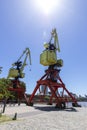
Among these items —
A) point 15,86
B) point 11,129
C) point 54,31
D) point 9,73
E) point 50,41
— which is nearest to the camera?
point 11,129

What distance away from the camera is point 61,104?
164 feet

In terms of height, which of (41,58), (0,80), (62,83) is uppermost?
(41,58)

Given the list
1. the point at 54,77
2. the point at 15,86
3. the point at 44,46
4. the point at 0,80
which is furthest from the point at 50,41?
the point at 0,80

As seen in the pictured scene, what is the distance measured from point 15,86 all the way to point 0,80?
53217mm

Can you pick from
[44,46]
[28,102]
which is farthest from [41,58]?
[28,102]

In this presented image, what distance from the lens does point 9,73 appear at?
80.1 m

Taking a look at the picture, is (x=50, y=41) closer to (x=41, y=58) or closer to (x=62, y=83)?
(x=41, y=58)

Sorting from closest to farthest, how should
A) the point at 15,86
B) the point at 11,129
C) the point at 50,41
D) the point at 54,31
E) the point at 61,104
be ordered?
the point at 11,129
the point at 61,104
the point at 50,41
the point at 54,31
the point at 15,86

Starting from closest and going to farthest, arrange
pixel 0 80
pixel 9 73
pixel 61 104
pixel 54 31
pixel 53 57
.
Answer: pixel 0 80
pixel 61 104
pixel 53 57
pixel 54 31
pixel 9 73

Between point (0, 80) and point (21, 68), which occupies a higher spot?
point (21, 68)

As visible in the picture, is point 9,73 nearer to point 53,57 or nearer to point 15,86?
point 15,86

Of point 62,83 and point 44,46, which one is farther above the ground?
point 44,46

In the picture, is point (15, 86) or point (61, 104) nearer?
point (61, 104)

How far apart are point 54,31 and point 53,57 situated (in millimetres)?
16146
